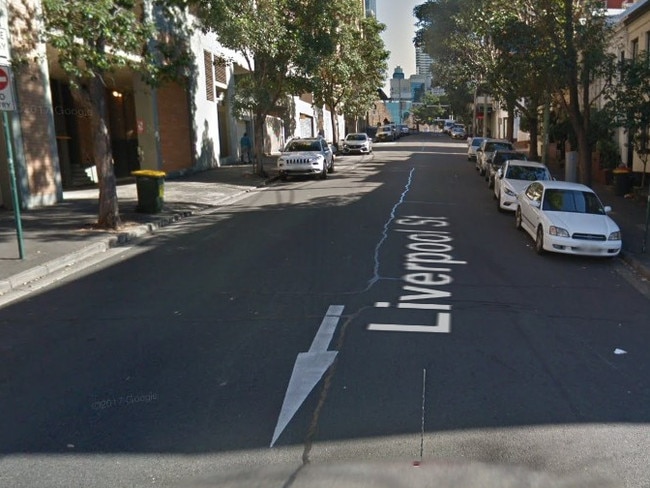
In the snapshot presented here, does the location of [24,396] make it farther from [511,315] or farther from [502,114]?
[502,114]

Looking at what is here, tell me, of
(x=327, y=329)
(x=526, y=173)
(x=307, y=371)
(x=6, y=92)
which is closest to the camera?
(x=307, y=371)

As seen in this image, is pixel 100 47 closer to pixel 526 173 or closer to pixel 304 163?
pixel 526 173

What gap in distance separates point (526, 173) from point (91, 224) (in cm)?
1167

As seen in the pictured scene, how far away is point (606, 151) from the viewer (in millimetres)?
22031

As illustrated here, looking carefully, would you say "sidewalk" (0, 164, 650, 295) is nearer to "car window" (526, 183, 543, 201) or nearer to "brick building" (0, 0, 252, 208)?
"brick building" (0, 0, 252, 208)

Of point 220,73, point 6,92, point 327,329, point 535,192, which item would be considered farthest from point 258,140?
point 327,329

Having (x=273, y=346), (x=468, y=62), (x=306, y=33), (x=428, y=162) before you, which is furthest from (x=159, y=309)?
(x=428, y=162)

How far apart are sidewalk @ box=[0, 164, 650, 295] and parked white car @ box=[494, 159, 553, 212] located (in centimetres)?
228

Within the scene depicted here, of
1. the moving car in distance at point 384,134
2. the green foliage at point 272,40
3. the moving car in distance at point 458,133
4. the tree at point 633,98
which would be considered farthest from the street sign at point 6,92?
the moving car in distance at point 458,133

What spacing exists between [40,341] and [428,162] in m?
29.1

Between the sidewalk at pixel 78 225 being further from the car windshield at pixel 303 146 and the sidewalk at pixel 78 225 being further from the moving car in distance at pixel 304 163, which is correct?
the car windshield at pixel 303 146

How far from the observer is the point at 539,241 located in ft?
35.3

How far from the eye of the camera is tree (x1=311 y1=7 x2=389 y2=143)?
2509 cm

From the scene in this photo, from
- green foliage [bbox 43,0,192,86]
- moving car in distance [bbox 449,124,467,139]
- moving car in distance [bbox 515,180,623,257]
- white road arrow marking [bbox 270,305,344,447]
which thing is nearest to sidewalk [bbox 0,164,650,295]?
moving car in distance [bbox 515,180,623,257]
